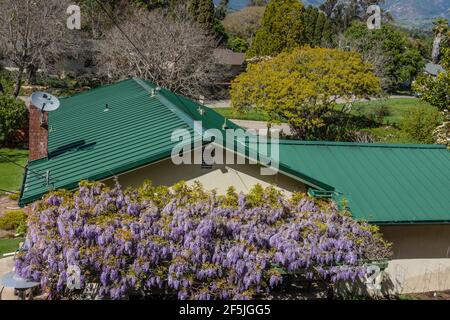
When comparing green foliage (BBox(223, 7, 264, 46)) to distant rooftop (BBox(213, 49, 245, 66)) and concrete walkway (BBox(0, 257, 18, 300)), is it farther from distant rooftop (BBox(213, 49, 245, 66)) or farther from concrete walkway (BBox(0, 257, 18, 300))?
concrete walkway (BBox(0, 257, 18, 300))

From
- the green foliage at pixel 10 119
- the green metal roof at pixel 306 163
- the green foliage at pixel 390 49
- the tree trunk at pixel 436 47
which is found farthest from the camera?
the tree trunk at pixel 436 47

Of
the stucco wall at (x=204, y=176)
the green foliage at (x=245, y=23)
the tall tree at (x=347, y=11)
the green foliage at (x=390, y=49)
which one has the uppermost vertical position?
the tall tree at (x=347, y=11)

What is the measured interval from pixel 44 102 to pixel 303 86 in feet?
61.3

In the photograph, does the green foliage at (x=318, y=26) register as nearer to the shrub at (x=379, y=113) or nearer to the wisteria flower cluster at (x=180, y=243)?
the shrub at (x=379, y=113)

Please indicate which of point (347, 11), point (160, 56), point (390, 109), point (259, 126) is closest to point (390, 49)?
point (390, 109)

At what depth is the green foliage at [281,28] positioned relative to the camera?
5881 centimetres

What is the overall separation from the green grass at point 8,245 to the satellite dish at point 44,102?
4558 mm

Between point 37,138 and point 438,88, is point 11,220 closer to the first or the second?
point 37,138

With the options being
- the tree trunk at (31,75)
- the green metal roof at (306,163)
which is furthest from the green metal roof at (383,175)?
the tree trunk at (31,75)

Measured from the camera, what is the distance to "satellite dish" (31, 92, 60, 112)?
1619cm

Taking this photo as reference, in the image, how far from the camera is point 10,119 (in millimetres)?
32500

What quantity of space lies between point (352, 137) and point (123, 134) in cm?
2269

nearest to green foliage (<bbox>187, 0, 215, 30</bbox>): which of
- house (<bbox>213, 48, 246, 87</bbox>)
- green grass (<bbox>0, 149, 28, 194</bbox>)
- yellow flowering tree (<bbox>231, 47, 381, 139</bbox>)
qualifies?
house (<bbox>213, 48, 246, 87</bbox>)

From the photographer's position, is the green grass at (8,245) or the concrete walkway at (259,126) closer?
the green grass at (8,245)
